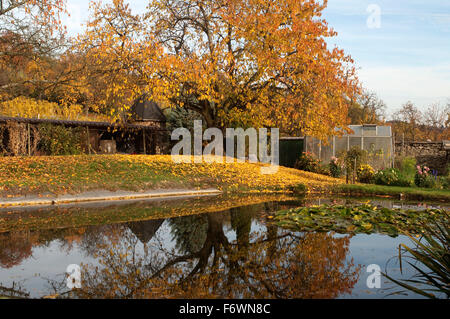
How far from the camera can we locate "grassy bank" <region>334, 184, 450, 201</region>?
14.2 metres

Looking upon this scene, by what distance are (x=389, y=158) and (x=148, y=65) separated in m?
14.2

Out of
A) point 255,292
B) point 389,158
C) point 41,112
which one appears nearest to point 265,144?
point 389,158

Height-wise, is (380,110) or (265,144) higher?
(380,110)

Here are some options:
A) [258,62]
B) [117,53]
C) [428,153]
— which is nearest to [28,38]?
[117,53]

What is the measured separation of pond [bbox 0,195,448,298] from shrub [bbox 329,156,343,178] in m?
11.6

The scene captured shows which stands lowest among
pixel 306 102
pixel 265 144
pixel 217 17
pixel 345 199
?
pixel 345 199

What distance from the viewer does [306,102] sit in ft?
56.1

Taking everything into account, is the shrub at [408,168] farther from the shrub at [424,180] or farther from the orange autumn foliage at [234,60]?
the orange autumn foliage at [234,60]

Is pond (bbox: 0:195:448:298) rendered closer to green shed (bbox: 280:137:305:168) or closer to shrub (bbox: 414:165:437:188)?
shrub (bbox: 414:165:437:188)

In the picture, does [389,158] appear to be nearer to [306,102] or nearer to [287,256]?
[306,102]

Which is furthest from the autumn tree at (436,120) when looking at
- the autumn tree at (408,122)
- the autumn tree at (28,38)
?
the autumn tree at (28,38)

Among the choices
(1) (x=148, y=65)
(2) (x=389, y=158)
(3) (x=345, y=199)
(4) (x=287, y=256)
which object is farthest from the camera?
(2) (x=389, y=158)

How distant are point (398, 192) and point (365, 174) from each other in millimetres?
3759
